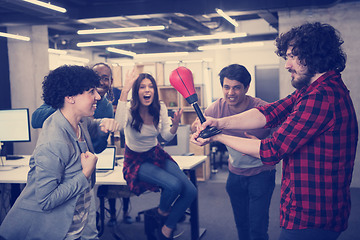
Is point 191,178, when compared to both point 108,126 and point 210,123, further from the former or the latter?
point 210,123

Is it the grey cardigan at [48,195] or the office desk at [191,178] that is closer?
the grey cardigan at [48,195]

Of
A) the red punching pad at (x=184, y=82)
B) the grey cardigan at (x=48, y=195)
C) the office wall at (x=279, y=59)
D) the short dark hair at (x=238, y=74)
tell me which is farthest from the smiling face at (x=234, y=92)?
the office wall at (x=279, y=59)

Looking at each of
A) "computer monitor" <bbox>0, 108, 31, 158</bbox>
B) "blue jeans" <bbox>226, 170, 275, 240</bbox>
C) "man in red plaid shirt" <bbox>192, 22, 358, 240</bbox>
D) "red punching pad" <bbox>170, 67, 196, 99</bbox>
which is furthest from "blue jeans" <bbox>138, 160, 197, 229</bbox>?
"computer monitor" <bbox>0, 108, 31, 158</bbox>

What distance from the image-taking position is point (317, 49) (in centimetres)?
A: 141

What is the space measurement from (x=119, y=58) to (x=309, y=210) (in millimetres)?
14091

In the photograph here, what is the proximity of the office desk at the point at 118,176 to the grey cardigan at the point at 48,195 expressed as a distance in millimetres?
1236

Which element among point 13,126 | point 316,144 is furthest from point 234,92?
point 13,126

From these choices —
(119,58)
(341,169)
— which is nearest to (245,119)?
(341,169)

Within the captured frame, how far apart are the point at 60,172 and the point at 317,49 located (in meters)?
1.25

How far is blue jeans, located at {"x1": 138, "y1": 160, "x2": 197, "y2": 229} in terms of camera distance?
2865 mm

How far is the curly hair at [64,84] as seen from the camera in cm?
185

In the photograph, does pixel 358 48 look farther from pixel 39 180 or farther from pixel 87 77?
pixel 39 180

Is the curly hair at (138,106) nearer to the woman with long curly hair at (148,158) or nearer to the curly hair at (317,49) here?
the woman with long curly hair at (148,158)

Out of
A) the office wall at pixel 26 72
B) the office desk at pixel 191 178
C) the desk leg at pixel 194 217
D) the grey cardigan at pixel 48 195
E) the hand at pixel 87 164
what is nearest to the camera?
the grey cardigan at pixel 48 195
